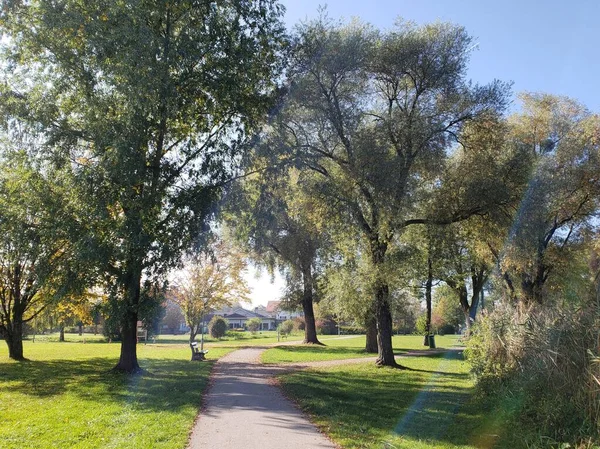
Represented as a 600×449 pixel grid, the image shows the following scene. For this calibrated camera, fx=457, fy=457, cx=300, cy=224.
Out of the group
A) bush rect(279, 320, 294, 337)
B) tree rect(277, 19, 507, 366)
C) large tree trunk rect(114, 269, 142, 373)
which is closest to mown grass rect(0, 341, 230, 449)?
large tree trunk rect(114, 269, 142, 373)

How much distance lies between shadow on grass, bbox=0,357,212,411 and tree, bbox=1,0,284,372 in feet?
5.08

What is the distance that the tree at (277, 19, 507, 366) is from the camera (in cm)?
1619

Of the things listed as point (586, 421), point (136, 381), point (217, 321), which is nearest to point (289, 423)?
point (586, 421)

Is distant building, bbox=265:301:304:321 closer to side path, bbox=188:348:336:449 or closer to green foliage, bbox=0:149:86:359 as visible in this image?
green foliage, bbox=0:149:86:359

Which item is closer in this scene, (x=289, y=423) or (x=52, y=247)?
(x=289, y=423)

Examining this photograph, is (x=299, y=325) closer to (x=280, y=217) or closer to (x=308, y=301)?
(x=308, y=301)

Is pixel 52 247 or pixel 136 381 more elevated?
pixel 52 247

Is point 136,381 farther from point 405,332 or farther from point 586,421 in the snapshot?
point 405,332

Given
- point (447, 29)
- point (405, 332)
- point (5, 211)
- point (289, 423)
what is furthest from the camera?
point (405, 332)

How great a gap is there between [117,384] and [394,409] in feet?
26.1

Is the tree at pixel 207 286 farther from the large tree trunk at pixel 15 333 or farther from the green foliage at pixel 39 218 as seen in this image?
the green foliage at pixel 39 218

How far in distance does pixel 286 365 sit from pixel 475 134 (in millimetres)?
12090

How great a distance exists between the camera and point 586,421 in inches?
226

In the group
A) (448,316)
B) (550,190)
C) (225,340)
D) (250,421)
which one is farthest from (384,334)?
(448,316)
